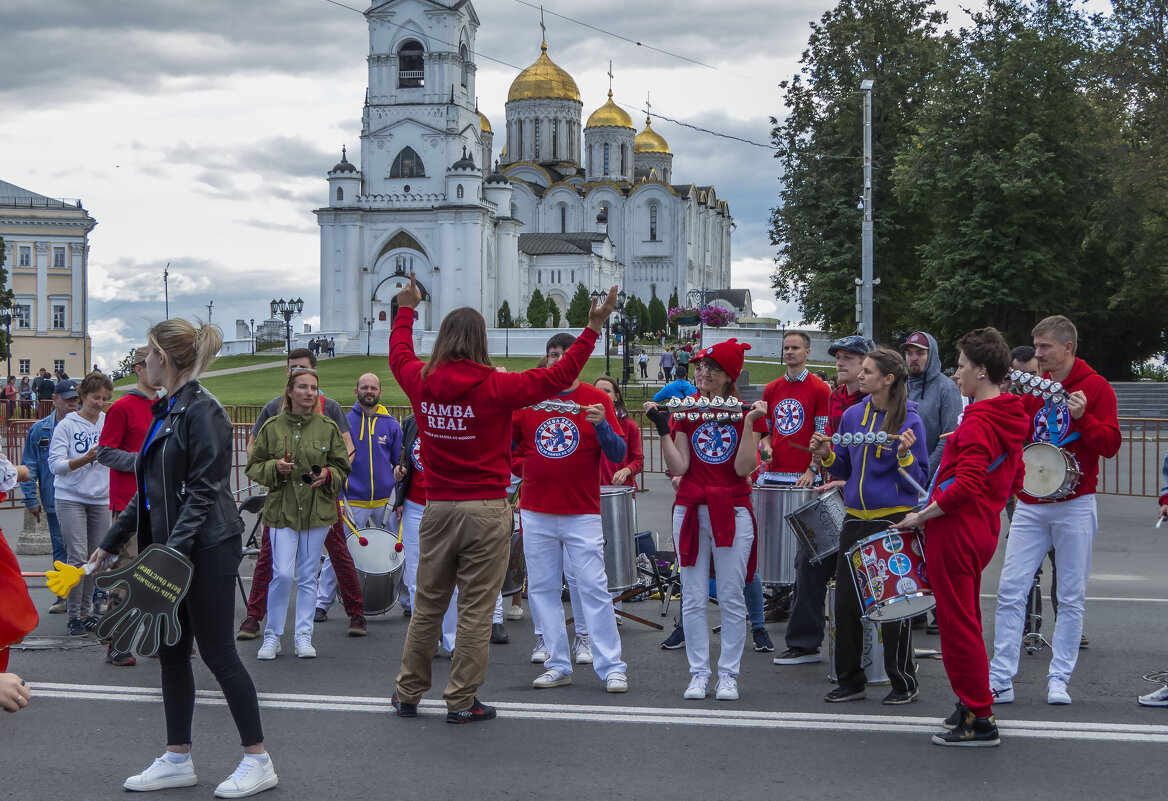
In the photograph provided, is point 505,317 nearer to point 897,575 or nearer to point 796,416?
point 796,416

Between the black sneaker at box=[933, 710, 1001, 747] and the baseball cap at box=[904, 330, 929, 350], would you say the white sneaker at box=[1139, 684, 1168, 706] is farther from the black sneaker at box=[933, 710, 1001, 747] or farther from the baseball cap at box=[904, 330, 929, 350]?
the baseball cap at box=[904, 330, 929, 350]

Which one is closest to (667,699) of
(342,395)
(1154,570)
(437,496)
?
(437,496)

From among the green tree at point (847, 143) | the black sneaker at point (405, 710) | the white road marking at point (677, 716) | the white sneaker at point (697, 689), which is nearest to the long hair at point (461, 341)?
the black sneaker at point (405, 710)

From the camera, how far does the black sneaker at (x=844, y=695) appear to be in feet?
22.1

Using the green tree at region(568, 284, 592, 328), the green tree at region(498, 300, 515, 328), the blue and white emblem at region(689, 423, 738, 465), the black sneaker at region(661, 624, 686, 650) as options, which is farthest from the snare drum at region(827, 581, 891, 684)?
the green tree at region(568, 284, 592, 328)

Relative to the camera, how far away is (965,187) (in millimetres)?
40375

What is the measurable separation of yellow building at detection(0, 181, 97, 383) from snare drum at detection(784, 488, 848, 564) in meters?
90.2

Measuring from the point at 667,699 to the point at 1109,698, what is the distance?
7.98 feet

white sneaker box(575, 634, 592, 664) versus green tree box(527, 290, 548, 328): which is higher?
green tree box(527, 290, 548, 328)

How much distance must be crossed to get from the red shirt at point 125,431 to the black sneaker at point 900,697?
5.00 metres

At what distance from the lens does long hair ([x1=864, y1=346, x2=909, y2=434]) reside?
22.7 feet

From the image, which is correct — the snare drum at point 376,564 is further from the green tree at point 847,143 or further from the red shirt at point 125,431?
the green tree at point 847,143

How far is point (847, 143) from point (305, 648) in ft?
129

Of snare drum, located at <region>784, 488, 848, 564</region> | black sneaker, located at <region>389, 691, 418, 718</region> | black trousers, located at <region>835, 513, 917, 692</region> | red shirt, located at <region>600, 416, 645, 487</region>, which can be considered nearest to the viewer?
black sneaker, located at <region>389, 691, 418, 718</region>
